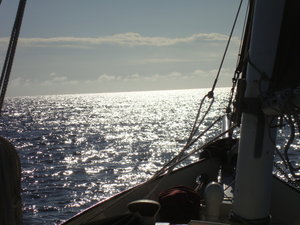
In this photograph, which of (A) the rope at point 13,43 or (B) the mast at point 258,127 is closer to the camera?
(A) the rope at point 13,43

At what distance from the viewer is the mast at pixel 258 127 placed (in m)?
4.32

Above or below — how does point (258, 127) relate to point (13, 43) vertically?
below

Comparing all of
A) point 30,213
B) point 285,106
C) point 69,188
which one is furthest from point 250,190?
point 69,188

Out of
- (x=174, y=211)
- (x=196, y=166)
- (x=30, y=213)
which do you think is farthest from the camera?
(x=30, y=213)

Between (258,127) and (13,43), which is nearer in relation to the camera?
(13,43)

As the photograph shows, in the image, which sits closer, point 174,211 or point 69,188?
point 174,211

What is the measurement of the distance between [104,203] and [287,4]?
4.14m

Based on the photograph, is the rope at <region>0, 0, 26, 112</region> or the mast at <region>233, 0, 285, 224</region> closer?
the rope at <region>0, 0, 26, 112</region>

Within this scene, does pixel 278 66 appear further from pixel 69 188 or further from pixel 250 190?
pixel 69 188

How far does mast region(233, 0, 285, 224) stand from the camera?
4.32 metres

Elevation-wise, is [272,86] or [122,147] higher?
[272,86]

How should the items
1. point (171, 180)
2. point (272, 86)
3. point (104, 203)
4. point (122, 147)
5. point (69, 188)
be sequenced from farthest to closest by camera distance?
point (122, 147) < point (69, 188) < point (171, 180) < point (104, 203) < point (272, 86)

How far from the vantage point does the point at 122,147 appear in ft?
170

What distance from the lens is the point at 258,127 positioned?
4.45 metres
